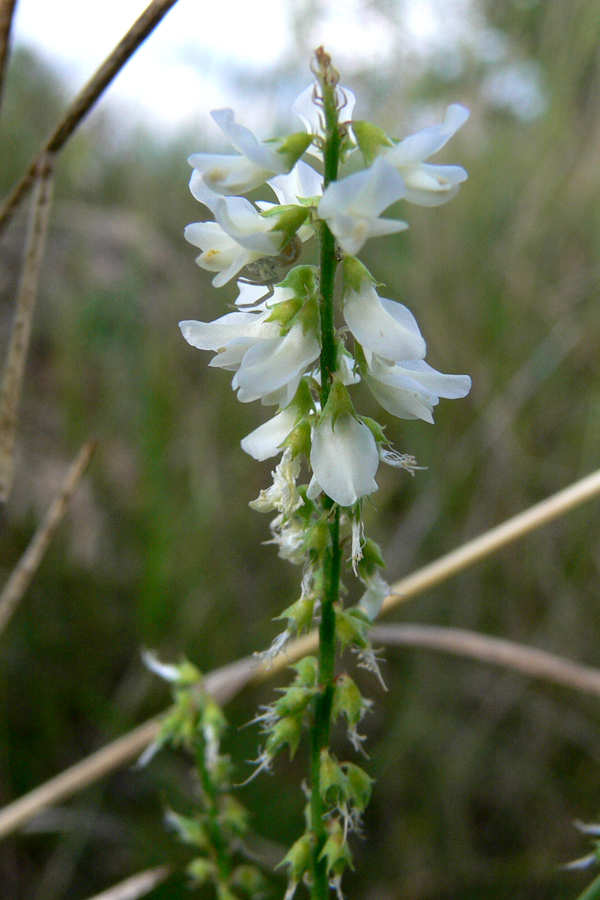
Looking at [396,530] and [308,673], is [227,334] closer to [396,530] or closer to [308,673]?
[308,673]

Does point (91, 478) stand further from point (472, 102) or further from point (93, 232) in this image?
point (472, 102)

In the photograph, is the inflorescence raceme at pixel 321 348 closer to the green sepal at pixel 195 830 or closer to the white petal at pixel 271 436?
the white petal at pixel 271 436

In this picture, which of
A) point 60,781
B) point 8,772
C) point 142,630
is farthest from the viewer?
point 142,630

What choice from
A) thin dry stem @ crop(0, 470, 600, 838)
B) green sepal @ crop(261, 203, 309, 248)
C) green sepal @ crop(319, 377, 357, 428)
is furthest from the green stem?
green sepal @ crop(261, 203, 309, 248)

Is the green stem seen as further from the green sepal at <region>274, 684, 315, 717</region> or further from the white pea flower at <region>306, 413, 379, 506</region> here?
the white pea flower at <region>306, 413, 379, 506</region>

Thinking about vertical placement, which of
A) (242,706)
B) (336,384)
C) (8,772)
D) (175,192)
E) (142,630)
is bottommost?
(8,772)

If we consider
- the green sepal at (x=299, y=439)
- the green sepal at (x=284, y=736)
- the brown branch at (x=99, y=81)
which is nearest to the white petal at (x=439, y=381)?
the green sepal at (x=299, y=439)

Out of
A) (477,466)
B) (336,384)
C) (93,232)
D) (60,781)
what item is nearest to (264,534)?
(477,466)

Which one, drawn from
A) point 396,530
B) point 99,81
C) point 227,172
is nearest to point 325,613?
point 227,172
